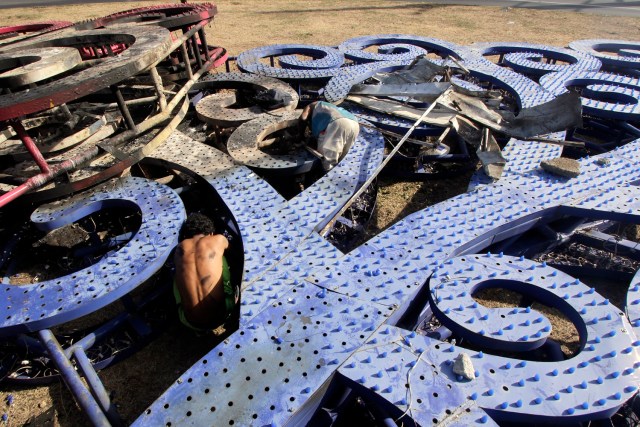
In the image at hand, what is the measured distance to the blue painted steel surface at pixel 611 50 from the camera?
9.16m

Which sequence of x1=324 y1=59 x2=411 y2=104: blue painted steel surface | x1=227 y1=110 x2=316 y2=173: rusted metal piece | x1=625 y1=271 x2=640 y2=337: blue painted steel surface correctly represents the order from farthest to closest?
1. x1=324 y1=59 x2=411 y2=104: blue painted steel surface
2. x1=227 y1=110 x2=316 y2=173: rusted metal piece
3. x1=625 y1=271 x2=640 y2=337: blue painted steel surface

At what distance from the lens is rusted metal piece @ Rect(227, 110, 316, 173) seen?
547 centimetres

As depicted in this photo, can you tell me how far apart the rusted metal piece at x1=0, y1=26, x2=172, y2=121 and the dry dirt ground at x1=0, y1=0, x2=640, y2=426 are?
8.66 ft

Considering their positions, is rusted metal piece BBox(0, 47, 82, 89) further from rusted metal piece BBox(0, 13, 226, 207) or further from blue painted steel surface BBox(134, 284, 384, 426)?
blue painted steel surface BBox(134, 284, 384, 426)

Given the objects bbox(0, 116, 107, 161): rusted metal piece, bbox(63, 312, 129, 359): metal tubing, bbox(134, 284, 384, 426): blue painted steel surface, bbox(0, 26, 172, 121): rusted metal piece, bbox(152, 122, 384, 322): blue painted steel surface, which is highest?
bbox(0, 26, 172, 121): rusted metal piece

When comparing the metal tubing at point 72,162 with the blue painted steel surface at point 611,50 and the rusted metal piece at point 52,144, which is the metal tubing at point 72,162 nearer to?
the rusted metal piece at point 52,144

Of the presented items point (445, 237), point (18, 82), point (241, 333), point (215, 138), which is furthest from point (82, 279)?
point (215, 138)

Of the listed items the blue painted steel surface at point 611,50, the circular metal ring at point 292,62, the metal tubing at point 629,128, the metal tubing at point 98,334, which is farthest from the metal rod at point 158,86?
the blue painted steel surface at point 611,50

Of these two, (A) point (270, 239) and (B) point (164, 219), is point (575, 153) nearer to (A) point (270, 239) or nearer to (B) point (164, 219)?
(A) point (270, 239)

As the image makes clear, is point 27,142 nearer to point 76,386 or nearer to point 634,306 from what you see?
point 76,386

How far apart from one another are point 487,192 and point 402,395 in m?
2.81

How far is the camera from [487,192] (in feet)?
15.5

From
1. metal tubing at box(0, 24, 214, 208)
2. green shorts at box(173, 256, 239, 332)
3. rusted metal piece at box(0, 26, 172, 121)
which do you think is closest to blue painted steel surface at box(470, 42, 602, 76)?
metal tubing at box(0, 24, 214, 208)

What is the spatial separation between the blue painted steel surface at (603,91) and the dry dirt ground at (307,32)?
7.75 ft
